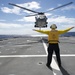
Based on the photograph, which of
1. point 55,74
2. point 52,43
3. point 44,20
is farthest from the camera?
point 44,20

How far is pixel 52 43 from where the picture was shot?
850cm

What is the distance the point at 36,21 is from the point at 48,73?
33.9 metres

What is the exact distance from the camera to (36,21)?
40344 mm

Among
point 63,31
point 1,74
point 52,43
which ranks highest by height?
point 63,31

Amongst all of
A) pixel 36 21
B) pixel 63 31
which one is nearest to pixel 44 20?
pixel 36 21

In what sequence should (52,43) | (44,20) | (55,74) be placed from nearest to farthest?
(55,74) < (52,43) < (44,20)

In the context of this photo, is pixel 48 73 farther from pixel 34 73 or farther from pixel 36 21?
pixel 36 21

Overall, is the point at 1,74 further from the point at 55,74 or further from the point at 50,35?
the point at 50,35

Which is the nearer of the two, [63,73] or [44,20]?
[63,73]

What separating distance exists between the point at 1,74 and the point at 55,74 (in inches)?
88.5

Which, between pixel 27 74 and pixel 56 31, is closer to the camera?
pixel 27 74

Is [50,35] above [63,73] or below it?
above

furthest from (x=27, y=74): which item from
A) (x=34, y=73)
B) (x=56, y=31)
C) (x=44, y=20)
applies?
(x=44, y=20)

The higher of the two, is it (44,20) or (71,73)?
(44,20)
